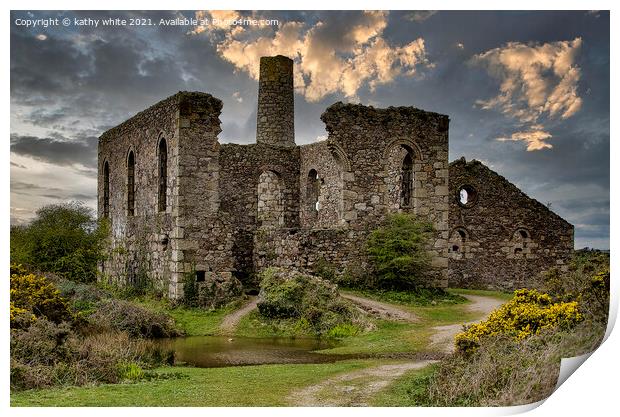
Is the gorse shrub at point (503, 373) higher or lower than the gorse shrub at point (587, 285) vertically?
lower

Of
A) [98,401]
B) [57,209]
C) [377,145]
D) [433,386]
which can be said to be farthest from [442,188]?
[98,401]

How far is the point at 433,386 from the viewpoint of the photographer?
9.99 metres

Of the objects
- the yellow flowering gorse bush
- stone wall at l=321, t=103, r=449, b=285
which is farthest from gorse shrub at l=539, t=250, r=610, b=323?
stone wall at l=321, t=103, r=449, b=285

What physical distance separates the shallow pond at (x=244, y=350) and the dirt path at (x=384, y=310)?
2.29 m

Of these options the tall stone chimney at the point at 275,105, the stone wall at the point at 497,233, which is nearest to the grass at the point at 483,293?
the stone wall at the point at 497,233

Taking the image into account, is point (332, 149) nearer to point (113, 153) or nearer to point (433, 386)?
point (113, 153)

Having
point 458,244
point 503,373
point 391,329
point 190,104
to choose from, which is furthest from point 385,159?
point 503,373

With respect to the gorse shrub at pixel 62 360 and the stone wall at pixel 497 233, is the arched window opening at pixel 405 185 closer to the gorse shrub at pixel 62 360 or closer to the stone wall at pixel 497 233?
the stone wall at pixel 497 233

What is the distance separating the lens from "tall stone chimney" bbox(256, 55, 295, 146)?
100ft

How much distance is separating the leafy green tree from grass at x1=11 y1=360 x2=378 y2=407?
7.92m

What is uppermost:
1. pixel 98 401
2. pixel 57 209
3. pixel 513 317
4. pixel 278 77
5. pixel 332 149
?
pixel 278 77

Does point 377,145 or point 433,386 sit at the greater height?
point 377,145

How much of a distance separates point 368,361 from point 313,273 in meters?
8.55

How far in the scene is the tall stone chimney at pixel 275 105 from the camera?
30.5m
